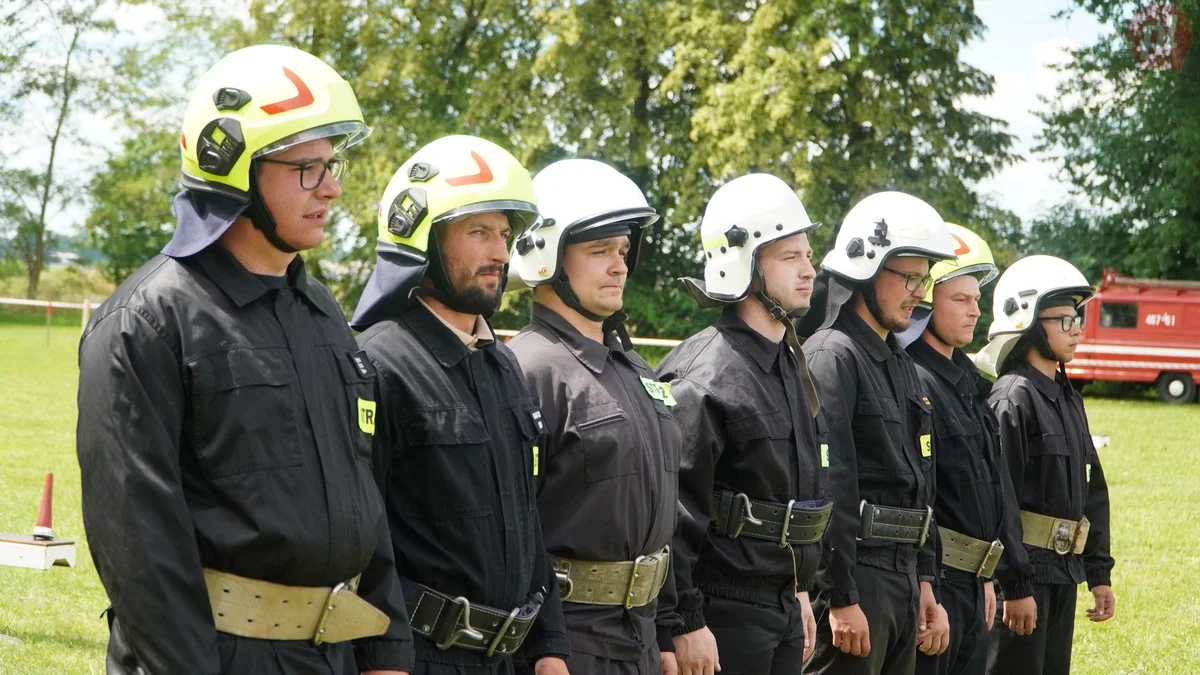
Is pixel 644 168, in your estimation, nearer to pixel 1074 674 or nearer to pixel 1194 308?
pixel 1194 308

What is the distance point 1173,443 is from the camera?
21.3 metres

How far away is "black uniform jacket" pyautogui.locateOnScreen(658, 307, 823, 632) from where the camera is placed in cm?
512

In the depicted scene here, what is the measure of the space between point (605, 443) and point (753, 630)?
49.3 inches

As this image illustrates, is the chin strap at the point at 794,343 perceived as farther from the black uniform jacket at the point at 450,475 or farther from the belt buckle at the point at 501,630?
the belt buckle at the point at 501,630

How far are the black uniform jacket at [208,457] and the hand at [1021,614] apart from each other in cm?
461

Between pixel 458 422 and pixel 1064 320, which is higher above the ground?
pixel 1064 320

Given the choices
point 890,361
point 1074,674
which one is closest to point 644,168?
point 1074,674

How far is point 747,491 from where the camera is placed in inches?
206

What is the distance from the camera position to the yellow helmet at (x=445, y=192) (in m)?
4.02

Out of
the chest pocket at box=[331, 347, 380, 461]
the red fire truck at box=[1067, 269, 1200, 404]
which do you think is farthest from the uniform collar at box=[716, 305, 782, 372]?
the red fire truck at box=[1067, 269, 1200, 404]

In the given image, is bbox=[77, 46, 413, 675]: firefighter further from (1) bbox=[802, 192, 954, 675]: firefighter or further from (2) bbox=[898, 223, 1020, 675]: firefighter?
(2) bbox=[898, 223, 1020, 675]: firefighter

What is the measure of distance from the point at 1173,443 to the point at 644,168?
1600 centimetres

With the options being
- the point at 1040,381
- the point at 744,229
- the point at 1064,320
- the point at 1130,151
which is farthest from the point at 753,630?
the point at 1130,151

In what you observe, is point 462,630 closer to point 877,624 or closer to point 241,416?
point 241,416
